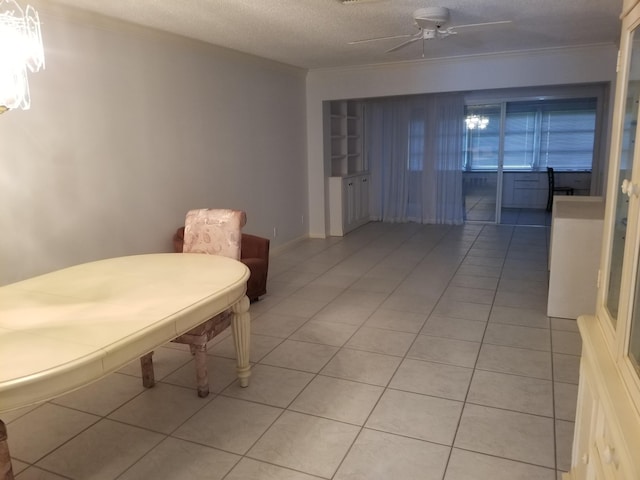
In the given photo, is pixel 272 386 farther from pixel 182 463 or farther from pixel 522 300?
pixel 522 300

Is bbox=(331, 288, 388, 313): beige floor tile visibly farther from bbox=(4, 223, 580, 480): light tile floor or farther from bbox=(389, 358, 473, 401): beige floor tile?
bbox=(389, 358, 473, 401): beige floor tile

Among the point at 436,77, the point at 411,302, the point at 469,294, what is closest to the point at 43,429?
the point at 411,302

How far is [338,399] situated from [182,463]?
34.8 inches

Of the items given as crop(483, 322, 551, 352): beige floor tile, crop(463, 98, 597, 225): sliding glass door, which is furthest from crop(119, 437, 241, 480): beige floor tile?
crop(463, 98, 597, 225): sliding glass door

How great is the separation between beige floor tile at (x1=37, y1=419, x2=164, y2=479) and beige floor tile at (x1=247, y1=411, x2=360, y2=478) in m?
0.54

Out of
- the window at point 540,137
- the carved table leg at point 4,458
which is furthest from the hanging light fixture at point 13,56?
the window at point 540,137

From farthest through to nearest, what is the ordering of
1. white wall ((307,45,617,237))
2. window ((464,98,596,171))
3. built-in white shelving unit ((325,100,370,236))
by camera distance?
window ((464,98,596,171)), built-in white shelving unit ((325,100,370,236)), white wall ((307,45,617,237))

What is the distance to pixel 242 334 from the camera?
105 inches

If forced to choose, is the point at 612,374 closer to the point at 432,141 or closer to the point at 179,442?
the point at 179,442

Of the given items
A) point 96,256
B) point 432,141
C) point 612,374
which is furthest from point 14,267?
point 432,141

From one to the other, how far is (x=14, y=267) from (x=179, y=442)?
64.2 inches

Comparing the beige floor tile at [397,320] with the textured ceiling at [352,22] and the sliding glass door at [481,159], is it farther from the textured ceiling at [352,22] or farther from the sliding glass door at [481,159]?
the sliding glass door at [481,159]

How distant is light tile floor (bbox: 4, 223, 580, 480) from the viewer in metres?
2.10

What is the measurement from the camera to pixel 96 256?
3.52 m
